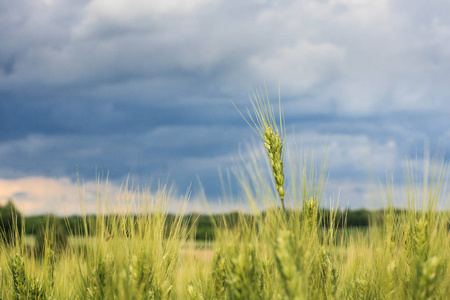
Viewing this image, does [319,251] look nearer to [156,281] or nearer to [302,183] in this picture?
[302,183]

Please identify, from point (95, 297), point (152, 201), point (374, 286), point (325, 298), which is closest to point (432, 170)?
point (374, 286)

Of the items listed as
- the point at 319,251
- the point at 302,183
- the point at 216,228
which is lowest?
the point at 319,251

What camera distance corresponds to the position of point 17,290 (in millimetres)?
2883

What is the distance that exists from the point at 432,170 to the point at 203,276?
2014 mm

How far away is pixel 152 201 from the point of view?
2.93 m

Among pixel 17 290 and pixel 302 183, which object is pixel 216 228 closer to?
pixel 302 183

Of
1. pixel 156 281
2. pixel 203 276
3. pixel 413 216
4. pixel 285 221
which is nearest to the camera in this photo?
pixel 285 221

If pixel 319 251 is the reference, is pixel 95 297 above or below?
below

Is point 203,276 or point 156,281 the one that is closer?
point 156,281

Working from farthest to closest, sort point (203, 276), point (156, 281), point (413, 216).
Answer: point (203, 276) → point (413, 216) → point (156, 281)

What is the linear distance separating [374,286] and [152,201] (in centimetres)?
172

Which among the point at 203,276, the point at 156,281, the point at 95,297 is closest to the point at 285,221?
the point at 156,281

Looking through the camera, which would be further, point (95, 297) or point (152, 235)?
point (152, 235)

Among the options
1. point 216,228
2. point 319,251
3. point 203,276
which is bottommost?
point 203,276
